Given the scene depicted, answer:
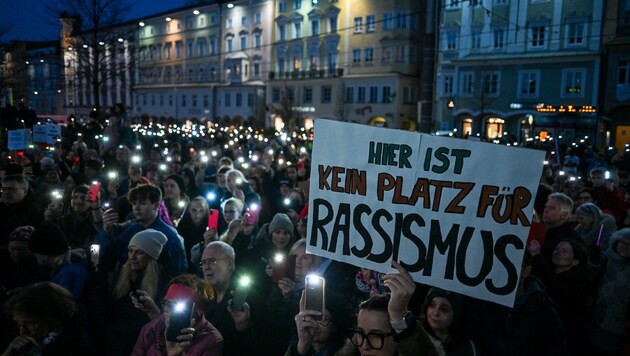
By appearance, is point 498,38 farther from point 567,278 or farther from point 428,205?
point 428,205

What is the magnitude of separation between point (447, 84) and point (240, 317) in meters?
37.8

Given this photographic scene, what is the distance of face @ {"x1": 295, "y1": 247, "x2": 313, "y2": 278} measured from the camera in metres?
4.47

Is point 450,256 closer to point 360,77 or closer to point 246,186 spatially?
point 246,186

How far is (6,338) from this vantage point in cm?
380

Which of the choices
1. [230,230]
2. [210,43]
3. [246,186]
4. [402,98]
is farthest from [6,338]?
[210,43]

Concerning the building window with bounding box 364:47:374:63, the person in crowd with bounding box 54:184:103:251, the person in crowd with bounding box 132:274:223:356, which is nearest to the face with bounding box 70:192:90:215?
the person in crowd with bounding box 54:184:103:251

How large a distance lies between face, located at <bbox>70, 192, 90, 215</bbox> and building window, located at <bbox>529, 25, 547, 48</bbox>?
34.9 m

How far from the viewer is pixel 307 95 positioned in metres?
49.0

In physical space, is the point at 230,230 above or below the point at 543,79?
below

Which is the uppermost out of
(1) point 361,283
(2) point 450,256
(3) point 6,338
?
(2) point 450,256

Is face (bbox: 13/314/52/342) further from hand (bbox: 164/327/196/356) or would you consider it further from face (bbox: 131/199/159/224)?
face (bbox: 131/199/159/224)

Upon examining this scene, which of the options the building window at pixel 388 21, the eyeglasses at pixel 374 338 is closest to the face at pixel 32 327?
the eyeglasses at pixel 374 338

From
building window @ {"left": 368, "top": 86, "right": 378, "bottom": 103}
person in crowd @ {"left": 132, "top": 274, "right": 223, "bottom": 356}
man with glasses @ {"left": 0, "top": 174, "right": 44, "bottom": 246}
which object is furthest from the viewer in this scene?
building window @ {"left": 368, "top": 86, "right": 378, "bottom": 103}

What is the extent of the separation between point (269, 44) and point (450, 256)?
1974 inches
